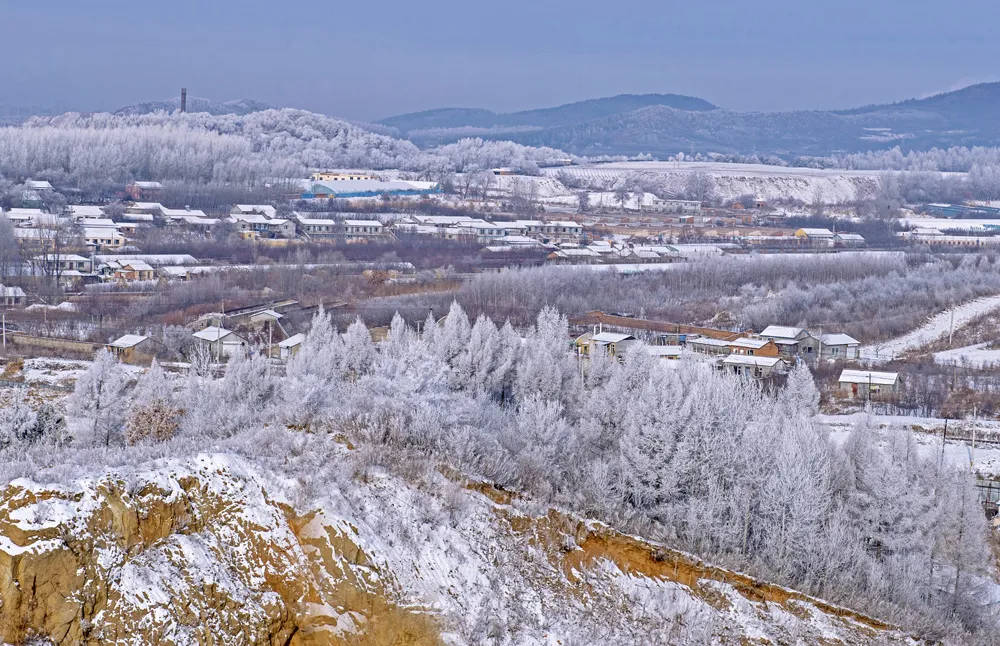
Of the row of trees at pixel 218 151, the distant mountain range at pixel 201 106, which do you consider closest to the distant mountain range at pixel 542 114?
the distant mountain range at pixel 201 106

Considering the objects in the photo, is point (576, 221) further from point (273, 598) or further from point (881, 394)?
point (273, 598)


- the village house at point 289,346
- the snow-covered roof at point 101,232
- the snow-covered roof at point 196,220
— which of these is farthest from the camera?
the snow-covered roof at point 196,220

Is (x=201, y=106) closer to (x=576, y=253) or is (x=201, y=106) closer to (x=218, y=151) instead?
(x=218, y=151)

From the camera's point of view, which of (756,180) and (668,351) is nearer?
(668,351)

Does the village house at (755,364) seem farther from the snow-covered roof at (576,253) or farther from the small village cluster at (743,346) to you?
the snow-covered roof at (576,253)

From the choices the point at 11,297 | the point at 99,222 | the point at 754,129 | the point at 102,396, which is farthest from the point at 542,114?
the point at 102,396
